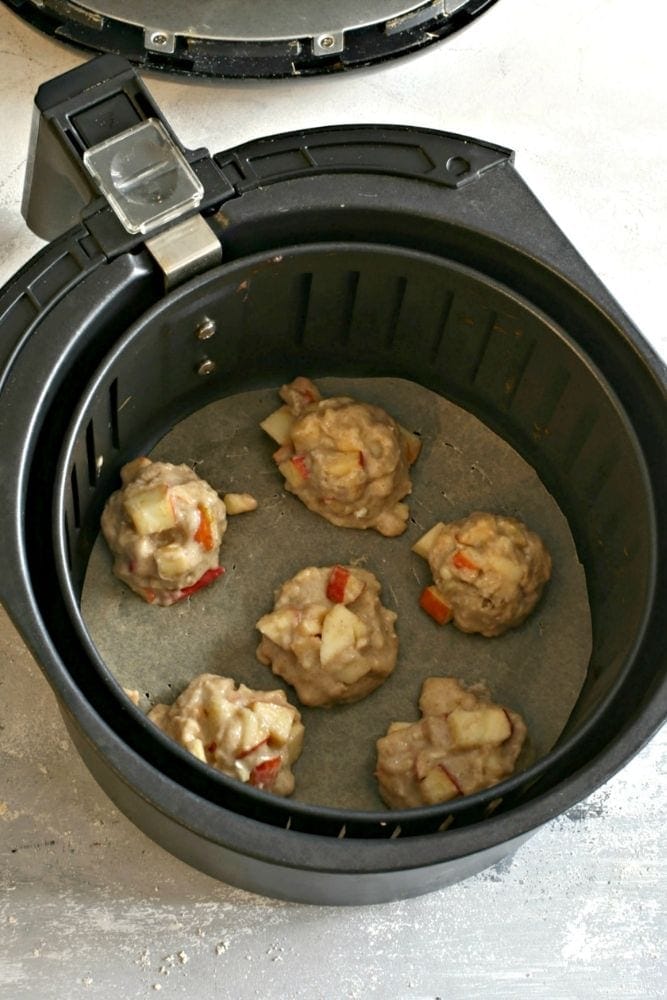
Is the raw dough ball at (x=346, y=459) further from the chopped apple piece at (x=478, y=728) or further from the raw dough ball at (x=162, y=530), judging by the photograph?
the chopped apple piece at (x=478, y=728)

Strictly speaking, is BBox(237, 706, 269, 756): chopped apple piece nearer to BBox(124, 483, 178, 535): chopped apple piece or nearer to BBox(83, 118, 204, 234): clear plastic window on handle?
BBox(124, 483, 178, 535): chopped apple piece

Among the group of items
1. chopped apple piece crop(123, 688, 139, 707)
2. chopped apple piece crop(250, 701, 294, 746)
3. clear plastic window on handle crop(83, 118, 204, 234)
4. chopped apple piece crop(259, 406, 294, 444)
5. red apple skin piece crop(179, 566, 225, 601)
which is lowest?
chopped apple piece crop(250, 701, 294, 746)

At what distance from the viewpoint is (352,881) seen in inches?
53.1

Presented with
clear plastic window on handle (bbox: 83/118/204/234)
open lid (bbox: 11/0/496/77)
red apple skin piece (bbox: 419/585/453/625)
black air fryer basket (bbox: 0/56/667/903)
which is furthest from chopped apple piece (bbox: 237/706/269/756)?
open lid (bbox: 11/0/496/77)

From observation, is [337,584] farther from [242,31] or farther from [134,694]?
[242,31]

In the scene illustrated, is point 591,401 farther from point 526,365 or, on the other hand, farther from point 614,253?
point 614,253

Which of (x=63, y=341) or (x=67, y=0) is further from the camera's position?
(x=67, y=0)

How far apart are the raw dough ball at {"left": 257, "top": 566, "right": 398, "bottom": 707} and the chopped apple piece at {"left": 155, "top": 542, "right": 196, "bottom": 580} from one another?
10cm

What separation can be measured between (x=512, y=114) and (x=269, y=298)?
48 cm

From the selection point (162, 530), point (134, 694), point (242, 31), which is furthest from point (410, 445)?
point (242, 31)

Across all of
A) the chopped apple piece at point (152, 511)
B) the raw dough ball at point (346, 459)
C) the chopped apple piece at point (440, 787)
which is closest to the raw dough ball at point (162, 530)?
the chopped apple piece at point (152, 511)

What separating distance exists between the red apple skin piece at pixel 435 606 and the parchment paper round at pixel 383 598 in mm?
11

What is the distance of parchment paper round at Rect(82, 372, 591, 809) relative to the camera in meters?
1.56

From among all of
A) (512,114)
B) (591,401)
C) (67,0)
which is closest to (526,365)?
(591,401)
